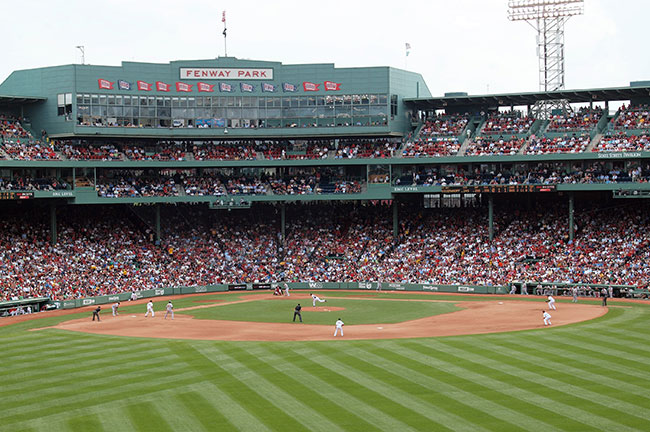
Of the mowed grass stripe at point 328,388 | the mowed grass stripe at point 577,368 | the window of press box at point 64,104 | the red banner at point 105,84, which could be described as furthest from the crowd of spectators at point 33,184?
the mowed grass stripe at point 577,368

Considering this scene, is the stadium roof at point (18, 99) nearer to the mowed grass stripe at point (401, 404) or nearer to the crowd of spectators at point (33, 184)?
the crowd of spectators at point (33, 184)

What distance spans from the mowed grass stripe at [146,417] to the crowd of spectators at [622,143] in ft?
156

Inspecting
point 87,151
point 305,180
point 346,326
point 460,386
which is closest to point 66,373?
point 460,386

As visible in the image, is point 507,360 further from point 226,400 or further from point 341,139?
point 341,139

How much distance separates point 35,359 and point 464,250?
129 ft

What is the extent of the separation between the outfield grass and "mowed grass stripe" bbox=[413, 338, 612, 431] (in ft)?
A: 32.6

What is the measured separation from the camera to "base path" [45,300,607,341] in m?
39.9

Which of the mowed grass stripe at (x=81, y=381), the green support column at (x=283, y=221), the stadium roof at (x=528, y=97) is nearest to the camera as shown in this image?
the mowed grass stripe at (x=81, y=381)

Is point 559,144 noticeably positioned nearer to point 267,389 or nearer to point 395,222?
point 395,222

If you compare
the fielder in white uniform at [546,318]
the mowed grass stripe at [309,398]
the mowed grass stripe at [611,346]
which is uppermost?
the fielder in white uniform at [546,318]

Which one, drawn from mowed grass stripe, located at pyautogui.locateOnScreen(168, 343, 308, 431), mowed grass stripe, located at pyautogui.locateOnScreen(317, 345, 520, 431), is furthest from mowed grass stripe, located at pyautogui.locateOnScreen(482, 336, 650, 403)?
mowed grass stripe, located at pyautogui.locateOnScreen(168, 343, 308, 431)

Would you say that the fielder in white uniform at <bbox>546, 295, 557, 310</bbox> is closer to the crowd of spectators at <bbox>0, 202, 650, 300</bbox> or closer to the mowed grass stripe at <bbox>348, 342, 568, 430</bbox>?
the crowd of spectators at <bbox>0, 202, 650, 300</bbox>

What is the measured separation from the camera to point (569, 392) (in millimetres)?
26438

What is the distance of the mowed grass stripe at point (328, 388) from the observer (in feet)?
77.2
